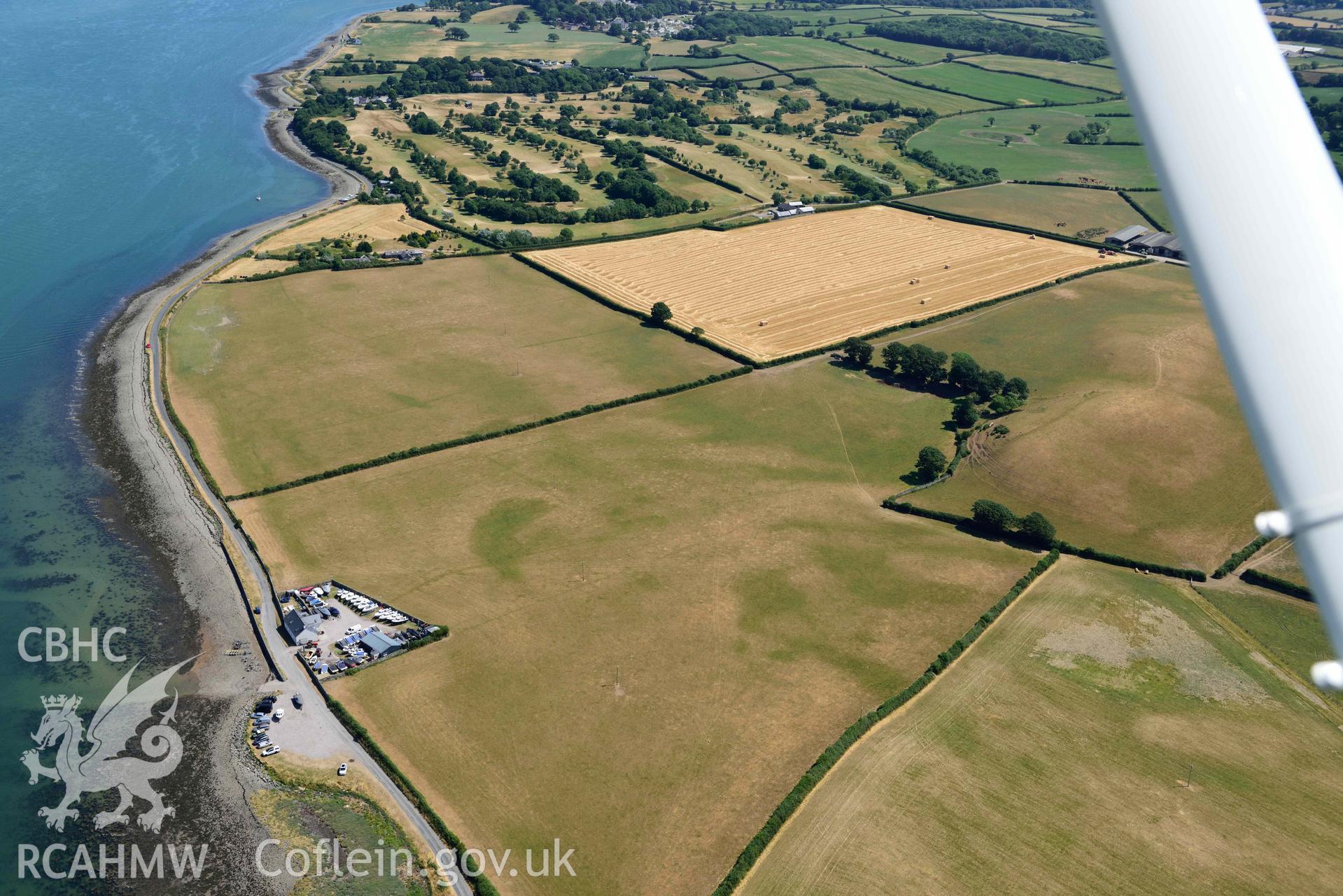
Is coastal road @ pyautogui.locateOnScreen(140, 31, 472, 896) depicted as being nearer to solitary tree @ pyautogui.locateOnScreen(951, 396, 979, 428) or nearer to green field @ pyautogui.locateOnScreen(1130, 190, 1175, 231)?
solitary tree @ pyautogui.locateOnScreen(951, 396, 979, 428)

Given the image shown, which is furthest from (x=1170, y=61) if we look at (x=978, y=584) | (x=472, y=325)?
(x=472, y=325)

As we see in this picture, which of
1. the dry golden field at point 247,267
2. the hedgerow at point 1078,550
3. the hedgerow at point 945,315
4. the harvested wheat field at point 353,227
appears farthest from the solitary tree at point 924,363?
the dry golden field at point 247,267

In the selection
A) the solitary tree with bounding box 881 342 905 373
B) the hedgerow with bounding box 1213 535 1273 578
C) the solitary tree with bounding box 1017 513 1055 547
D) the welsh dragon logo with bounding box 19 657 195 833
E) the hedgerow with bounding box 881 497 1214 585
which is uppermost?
the welsh dragon logo with bounding box 19 657 195 833

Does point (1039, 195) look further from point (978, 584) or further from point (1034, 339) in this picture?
point (978, 584)

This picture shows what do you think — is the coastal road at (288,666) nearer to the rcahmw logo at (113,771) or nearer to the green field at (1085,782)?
the rcahmw logo at (113,771)

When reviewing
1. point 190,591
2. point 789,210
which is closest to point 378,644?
point 190,591

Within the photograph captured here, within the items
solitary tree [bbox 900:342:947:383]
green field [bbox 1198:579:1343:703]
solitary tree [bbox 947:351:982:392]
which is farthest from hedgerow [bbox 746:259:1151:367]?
green field [bbox 1198:579:1343:703]

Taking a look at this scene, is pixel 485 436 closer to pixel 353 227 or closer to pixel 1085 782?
pixel 1085 782
